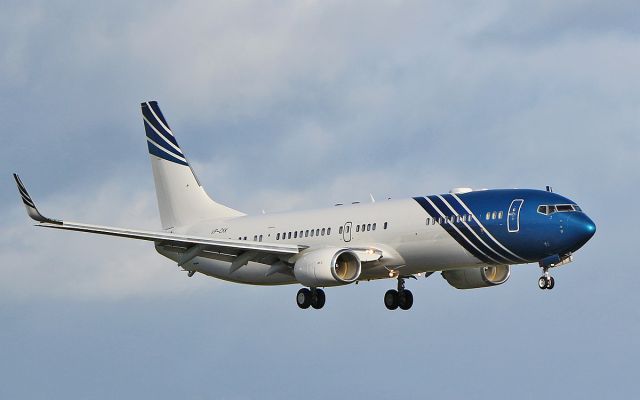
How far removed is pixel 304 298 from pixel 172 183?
14386mm

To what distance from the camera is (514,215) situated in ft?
191

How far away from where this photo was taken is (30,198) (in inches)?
2341

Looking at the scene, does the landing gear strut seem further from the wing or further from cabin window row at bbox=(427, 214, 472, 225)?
the wing

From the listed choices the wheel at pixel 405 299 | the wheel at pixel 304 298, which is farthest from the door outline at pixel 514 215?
the wheel at pixel 304 298

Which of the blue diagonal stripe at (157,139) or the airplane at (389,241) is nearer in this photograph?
the airplane at (389,241)

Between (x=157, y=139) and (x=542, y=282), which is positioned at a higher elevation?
(x=157, y=139)

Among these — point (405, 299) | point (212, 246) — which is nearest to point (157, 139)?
point (212, 246)

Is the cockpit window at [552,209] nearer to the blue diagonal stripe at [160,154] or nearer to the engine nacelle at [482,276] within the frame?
the engine nacelle at [482,276]

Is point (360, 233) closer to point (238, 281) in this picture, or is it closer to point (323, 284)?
point (323, 284)

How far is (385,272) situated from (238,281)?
9.31 metres

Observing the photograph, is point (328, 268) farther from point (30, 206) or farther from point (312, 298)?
point (30, 206)

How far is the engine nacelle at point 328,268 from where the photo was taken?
6081 centimetres

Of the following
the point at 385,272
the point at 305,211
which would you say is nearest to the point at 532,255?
the point at 385,272

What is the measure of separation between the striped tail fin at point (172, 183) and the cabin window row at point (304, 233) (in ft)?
19.4
